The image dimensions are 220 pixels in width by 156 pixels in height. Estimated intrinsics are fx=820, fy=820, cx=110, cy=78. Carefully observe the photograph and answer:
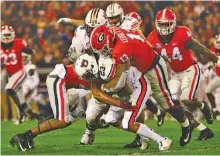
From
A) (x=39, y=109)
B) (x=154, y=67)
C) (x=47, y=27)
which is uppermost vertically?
(x=154, y=67)

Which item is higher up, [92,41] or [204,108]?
[92,41]

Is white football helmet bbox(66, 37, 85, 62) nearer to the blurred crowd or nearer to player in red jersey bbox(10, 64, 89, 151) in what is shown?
player in red jersey bbox(10, 64, 89, 151)

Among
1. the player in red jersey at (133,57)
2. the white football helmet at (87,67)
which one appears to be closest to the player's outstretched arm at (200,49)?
the player in red jersey at (133,57)

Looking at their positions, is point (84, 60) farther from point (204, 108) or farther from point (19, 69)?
point (19, 69)

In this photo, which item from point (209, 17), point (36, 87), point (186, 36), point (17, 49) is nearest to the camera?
point (186, 36)

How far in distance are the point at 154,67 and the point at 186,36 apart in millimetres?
1601

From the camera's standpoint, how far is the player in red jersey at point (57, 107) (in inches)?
362

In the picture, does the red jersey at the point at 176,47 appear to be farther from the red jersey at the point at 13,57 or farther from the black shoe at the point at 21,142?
the red jersey at the point at 13,57

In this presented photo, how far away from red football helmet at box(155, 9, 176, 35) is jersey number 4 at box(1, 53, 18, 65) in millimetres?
4358

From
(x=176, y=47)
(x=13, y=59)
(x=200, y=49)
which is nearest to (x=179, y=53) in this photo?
(x=176, y=47)

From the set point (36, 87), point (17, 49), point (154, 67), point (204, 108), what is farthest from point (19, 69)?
point (154, 67)

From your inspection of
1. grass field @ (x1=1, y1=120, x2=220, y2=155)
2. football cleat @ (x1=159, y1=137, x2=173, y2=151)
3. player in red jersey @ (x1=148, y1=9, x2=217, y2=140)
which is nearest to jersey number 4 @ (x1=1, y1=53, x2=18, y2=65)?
grass field @ (x1=1, y1=120, x2=220, y2=155)

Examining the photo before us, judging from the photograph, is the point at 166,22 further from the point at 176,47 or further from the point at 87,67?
the point at 87,67

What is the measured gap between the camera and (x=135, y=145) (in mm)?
9727
